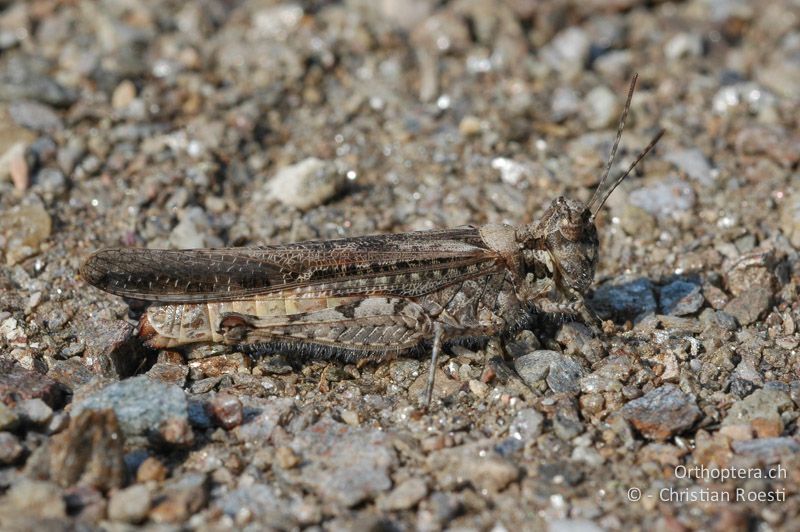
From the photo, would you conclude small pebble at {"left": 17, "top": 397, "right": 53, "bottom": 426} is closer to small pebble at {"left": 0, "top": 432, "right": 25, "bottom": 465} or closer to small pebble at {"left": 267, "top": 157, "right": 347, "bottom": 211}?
small pebble at {"left": 0, "top": 432, "right": 25, "bottom": 465}

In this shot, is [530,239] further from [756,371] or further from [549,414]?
[756,371]

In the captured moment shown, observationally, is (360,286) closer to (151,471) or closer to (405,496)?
(405,496)

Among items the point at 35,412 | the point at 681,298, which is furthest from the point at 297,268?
the point at 681,298

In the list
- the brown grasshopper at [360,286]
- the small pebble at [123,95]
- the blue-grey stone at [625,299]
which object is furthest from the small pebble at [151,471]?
the small pebble at [123,95]

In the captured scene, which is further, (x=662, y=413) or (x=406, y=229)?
(x=406, y=229)

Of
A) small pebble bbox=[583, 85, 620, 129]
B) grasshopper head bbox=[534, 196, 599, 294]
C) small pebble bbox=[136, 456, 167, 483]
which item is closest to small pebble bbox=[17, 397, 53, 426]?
small pebble bbox=[136, 456, 167, 483]

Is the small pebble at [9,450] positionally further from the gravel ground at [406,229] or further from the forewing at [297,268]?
the forewing at [297,268]
